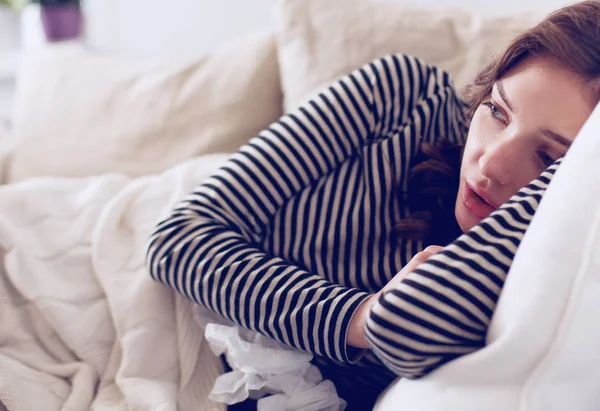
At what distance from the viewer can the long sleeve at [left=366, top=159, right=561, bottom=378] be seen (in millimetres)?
498

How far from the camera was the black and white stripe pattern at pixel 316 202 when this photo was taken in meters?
0.72

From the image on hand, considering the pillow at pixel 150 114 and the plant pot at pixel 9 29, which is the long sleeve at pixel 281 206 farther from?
the plant pot at pixel 9 29

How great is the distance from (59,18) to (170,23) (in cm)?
32

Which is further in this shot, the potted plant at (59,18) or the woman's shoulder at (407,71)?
the potted plant at (59,18)

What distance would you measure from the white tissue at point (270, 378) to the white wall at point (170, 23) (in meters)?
1.11

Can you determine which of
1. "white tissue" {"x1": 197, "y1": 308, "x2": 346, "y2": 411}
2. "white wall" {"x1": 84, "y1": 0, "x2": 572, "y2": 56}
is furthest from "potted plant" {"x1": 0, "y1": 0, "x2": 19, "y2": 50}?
"white tissue" {"x1": 197, "y1": 308, "x2": 346, "y2": 411}

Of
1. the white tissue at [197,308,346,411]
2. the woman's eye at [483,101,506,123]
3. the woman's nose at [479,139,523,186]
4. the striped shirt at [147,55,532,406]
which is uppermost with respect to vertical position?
the woman's eye at [483,101,506,123]

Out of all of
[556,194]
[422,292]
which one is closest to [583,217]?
[556,194]

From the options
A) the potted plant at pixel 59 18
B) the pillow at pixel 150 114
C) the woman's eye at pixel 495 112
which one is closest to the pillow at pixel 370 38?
the pillow at pixel 150 114

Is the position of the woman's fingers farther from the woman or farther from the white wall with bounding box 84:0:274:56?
the white wall with bounding box 84:0:274:56

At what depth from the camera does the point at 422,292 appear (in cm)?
50

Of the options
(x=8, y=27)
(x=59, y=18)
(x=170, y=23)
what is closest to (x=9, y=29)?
(x=8, y=27)

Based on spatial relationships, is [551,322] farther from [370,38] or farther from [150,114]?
[150,114]

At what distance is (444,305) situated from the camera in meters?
0.50
